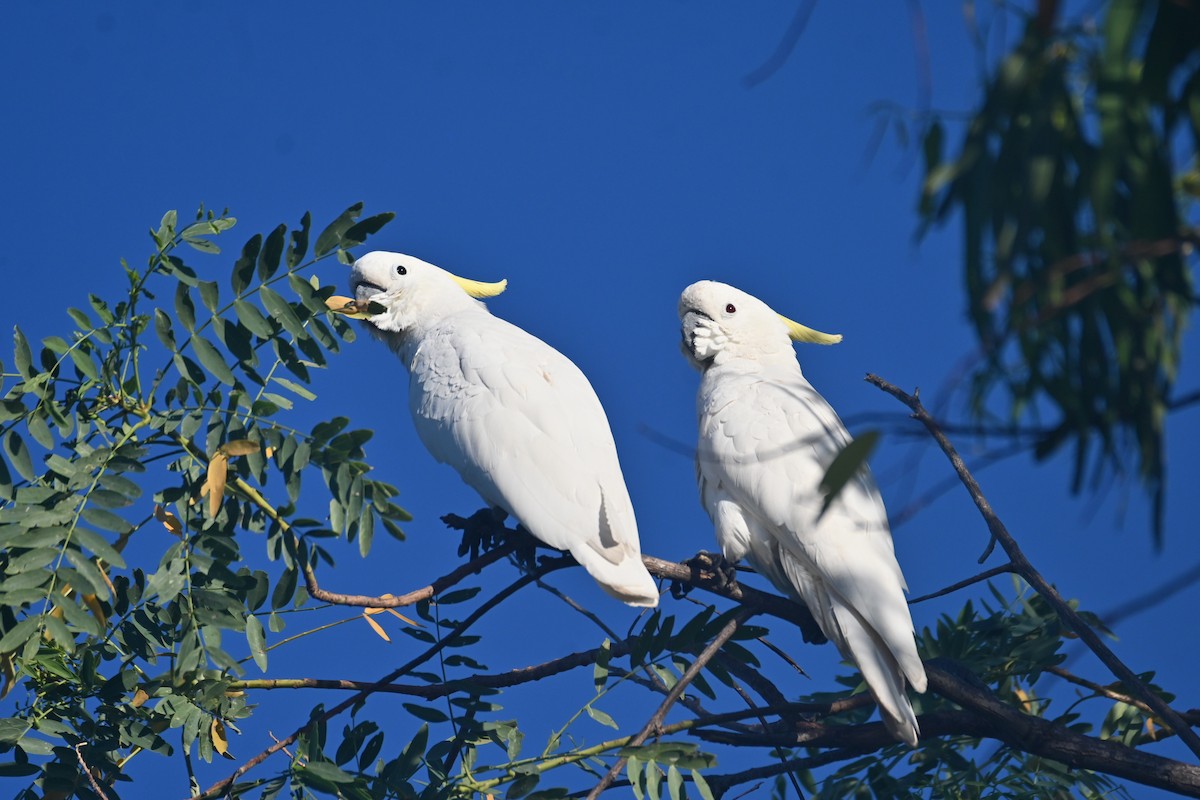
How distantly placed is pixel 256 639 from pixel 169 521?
0.33 m

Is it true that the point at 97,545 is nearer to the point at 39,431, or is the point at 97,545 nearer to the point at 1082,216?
the point at 39,431

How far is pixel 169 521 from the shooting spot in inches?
Result: 107

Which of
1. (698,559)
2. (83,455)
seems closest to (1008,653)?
(698,559)

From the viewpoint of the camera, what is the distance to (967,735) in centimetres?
292

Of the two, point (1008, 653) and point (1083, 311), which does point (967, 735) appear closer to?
point (1008, 653)

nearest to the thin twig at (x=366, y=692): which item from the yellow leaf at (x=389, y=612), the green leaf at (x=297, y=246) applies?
the yellow leaf at (x=389, y=612)

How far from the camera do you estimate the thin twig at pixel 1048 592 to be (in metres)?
2.57

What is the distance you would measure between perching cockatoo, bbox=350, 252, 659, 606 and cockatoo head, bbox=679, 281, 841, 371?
1.75ft

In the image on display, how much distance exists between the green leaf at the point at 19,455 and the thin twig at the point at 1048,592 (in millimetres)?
1874

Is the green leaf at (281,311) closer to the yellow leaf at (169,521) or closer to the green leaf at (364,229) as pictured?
the green leaf at (364,229)

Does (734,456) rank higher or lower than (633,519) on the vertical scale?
higher

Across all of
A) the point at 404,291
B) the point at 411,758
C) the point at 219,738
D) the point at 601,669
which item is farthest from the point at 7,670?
the point at 404,291

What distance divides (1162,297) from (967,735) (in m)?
1.87

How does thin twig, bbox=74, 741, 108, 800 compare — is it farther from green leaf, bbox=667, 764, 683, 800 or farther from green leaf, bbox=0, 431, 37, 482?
green leaf, bbox=667, 764, 683, 800
